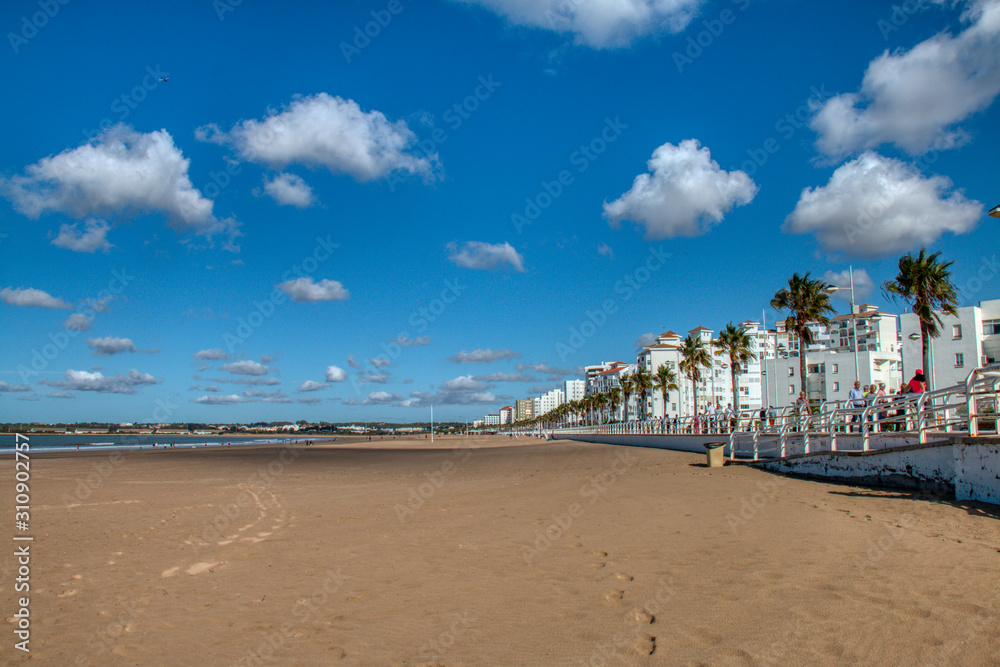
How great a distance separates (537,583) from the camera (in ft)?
20.5

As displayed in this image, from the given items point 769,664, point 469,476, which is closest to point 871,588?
point 769,664

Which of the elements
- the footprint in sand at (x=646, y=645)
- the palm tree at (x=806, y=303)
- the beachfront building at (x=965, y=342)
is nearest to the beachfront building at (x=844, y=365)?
the beachfront building at (x=965, y=342)

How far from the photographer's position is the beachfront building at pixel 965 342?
51312 mm

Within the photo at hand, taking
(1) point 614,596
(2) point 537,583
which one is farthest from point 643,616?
(2) point 537,583

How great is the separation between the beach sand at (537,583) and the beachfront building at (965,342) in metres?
52.3

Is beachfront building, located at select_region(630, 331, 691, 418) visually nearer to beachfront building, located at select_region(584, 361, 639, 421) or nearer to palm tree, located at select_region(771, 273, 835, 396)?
beachfront building, located at select_region(584, 361, 639, 421)

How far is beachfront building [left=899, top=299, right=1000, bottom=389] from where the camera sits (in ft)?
168

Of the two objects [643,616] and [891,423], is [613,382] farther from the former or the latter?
[643,616]

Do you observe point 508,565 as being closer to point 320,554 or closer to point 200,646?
point 320,554

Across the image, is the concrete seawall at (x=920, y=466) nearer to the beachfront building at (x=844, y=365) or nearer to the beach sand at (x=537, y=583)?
the beach sand at (x=537, y=583)

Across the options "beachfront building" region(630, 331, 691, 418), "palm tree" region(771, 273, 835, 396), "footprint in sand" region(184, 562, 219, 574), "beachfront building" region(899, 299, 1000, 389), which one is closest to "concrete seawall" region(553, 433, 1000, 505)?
"footprint in sand" region(184, 562, 219, 574)

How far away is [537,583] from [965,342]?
60555mm

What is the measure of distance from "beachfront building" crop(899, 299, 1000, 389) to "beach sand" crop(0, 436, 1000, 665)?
5228 centimetres

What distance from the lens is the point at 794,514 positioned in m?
9.05
